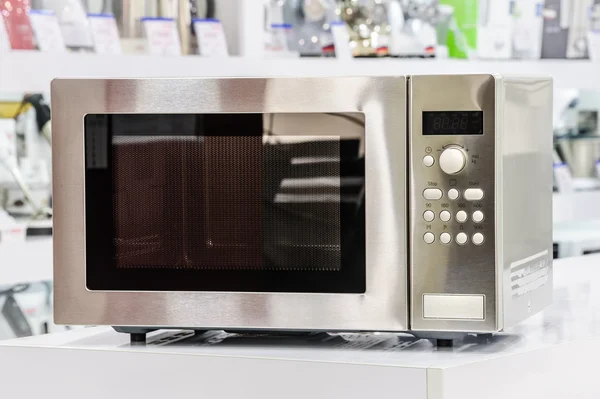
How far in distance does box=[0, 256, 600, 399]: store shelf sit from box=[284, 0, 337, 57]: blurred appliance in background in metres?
1.80

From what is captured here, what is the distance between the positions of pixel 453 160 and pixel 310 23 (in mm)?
1956

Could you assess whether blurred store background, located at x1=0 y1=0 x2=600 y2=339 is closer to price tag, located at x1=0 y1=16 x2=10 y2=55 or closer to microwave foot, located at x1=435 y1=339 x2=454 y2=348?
price tag, located at x1=0 y1=16 x2=10 y2=55

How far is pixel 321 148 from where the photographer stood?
1.09 metres

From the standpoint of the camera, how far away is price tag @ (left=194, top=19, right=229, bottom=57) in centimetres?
258

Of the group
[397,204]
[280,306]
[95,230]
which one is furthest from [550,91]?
[95,230]

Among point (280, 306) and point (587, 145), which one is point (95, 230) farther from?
point (587, 145)

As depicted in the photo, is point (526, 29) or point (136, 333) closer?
point (136, 333)

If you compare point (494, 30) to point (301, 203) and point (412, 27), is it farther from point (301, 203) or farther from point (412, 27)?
point (301, 203)

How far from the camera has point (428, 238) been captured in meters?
1.03

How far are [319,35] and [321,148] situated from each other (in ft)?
6.06

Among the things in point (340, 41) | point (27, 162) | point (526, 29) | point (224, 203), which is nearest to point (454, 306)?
point (224, 203)

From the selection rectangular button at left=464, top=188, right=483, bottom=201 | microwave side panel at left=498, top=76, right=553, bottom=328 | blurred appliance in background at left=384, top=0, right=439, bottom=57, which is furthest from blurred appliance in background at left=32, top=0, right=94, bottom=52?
rectangular button at left=464, top=188, right=483, bottom=201

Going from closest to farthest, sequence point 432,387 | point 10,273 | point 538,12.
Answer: point 432,387 < point 10,273 < point 538,12

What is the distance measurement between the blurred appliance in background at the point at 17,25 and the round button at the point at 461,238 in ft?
5.41
